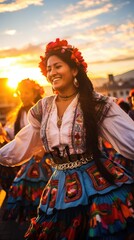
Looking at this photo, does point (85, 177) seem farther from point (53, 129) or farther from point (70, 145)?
point (53, 129)

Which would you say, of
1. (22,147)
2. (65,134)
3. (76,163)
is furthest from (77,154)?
(22,147)

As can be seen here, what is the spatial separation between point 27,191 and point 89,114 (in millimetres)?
2470

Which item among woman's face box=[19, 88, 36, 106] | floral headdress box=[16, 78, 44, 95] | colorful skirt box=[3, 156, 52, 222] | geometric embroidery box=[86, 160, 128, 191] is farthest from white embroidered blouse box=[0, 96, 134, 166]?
floral headdress box=[16, 78, 44, 95]

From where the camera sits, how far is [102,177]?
2885 millimetres

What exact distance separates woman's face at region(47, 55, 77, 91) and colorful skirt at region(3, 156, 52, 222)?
6.95 feet

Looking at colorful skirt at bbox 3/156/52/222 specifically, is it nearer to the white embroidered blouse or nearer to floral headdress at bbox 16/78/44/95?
floral headdress at bbox 16/78/44/95

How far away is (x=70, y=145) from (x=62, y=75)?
25.0 inches

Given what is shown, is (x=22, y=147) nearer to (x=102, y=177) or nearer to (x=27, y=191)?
(x=102, y=177)

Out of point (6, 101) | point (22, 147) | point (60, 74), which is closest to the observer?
point (60, 74)

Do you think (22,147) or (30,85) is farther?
(30,85)

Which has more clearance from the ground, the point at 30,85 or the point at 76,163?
the point at 30,85

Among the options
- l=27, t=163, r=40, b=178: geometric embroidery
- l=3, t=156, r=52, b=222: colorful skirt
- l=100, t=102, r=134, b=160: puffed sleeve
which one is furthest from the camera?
l=27, t=163, r=40, b=178: geometric embroidery

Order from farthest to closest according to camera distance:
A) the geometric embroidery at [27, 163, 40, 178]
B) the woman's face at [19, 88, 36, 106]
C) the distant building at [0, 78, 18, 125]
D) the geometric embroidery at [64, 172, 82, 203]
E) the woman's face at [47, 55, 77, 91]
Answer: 1. the distant building at [0, 78, 18, 125]
2. the woman's face at [19, 88, 36, 106]
3. the geometric embroidery at [27, 163, 40, 178]
4. the woman's face at [47, 55, 77, 91]
5. the geometric embroidery at [64, 172, 82, 203]

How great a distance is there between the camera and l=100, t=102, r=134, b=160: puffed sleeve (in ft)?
9.66
